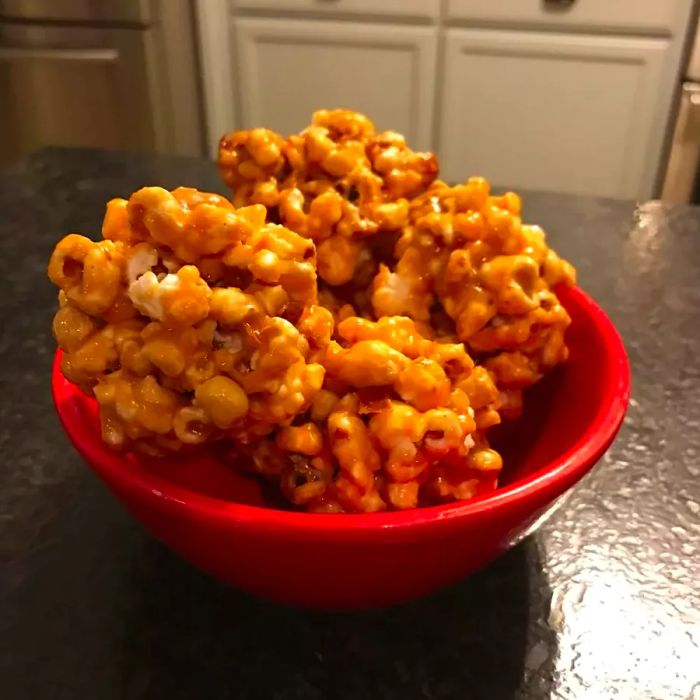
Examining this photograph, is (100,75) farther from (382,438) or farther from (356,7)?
(382,438)

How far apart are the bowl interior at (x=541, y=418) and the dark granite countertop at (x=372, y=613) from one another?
53 mm

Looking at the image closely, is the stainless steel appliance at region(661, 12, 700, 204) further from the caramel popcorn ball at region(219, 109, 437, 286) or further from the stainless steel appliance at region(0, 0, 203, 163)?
the caramel popcorn ball at region(219, 109, 437, 286)

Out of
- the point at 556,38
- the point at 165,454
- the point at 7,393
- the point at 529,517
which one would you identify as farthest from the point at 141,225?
the point at 556,38

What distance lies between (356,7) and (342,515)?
156cm

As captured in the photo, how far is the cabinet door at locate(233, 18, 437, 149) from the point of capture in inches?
69.1

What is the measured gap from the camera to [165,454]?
1.28 ft

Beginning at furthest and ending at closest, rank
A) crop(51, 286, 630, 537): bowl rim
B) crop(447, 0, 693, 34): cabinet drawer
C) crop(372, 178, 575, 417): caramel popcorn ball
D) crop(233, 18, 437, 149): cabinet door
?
crop(233, 18, 437, 149): cabinet door < crop(447, 0, 693, 34): cabinet drawer < crop(372, 178, 575, 417): caramel popcorn ball < crop(51, 286, 630, 537): bowl rim

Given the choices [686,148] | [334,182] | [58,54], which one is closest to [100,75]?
[58,54]

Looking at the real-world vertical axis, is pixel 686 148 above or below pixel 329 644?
below

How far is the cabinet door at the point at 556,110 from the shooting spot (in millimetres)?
1701

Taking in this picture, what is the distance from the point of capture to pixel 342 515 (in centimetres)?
36

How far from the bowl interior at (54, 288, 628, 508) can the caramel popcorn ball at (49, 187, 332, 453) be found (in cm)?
4

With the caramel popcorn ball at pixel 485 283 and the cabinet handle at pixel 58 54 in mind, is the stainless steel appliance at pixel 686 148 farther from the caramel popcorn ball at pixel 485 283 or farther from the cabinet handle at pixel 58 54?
the caramel popcorn ball at pixel 485 283

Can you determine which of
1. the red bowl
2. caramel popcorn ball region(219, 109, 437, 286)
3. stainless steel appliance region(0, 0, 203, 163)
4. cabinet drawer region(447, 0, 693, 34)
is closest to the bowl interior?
the red bowl
